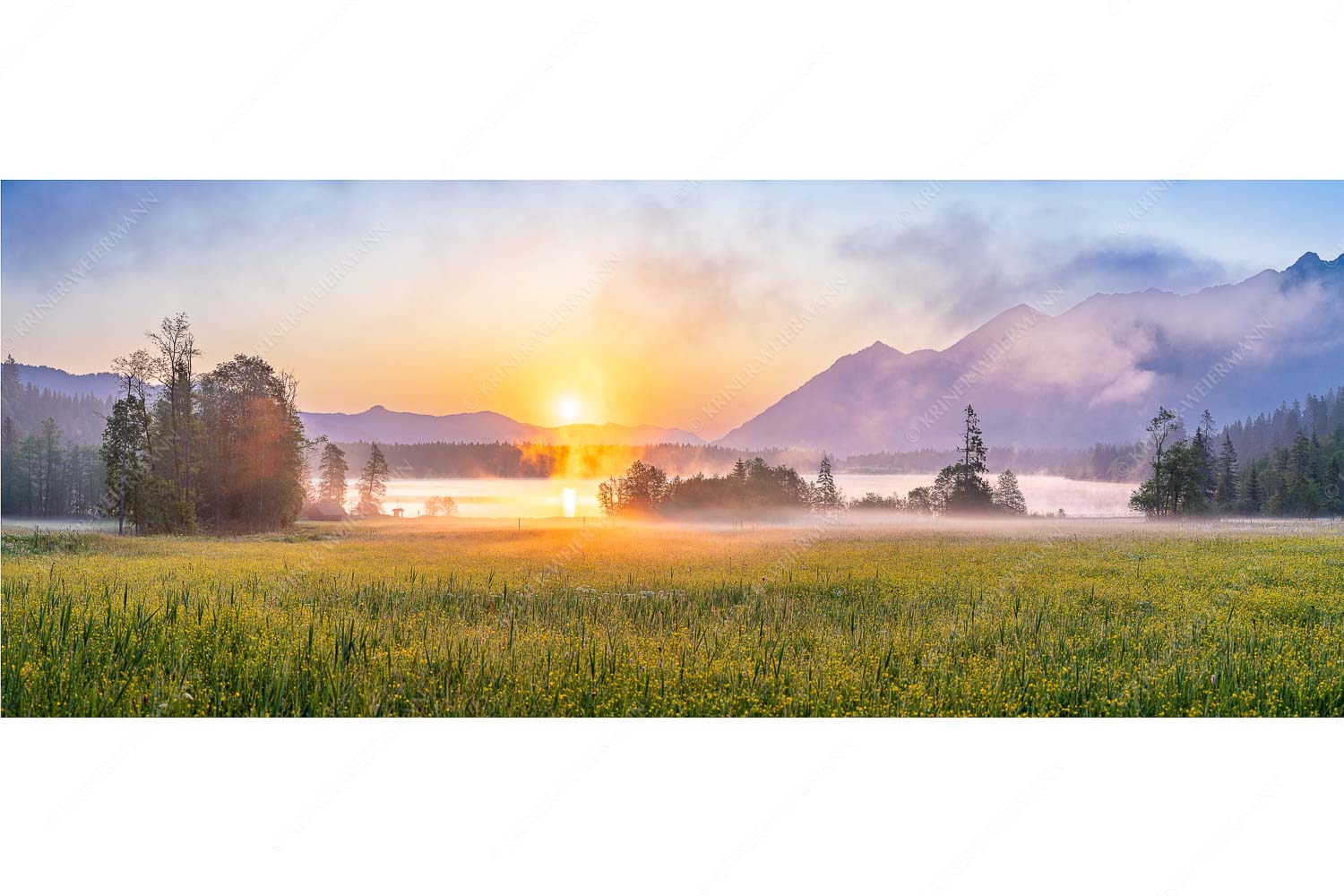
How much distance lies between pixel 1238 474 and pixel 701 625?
7309 mm

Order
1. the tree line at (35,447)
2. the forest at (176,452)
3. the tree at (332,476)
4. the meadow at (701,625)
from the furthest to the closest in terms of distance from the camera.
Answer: the tree at (332,476), the forest at (176,452), the tree line at (35,447), the meadow at (701,625)

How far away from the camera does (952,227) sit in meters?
9.12

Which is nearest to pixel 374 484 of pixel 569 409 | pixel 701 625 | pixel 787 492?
pixel 569 409

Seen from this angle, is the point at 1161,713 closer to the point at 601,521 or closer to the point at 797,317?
the point at 797,317

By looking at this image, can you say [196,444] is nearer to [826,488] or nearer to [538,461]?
[538,461]

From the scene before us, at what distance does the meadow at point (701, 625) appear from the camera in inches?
243

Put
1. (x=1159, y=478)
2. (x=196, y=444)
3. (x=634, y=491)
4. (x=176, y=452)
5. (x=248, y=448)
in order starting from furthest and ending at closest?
(x=248, y=448) < (x=196, y=444) < (x=176, y=452) < (x=634, y=491) < (x=1159, y=478)

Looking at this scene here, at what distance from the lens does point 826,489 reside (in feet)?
36.2

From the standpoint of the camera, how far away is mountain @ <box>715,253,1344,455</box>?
8.84 metres

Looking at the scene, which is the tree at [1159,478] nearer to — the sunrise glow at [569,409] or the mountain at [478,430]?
the mountain at [478,430]

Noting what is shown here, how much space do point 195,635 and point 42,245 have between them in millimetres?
4845

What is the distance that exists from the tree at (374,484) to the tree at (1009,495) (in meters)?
8.33

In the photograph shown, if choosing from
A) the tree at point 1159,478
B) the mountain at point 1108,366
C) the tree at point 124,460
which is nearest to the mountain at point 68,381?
the tree at point 124,460

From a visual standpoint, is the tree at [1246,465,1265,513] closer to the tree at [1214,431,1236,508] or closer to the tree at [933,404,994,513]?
the tree at [1214,431,1236,508]
